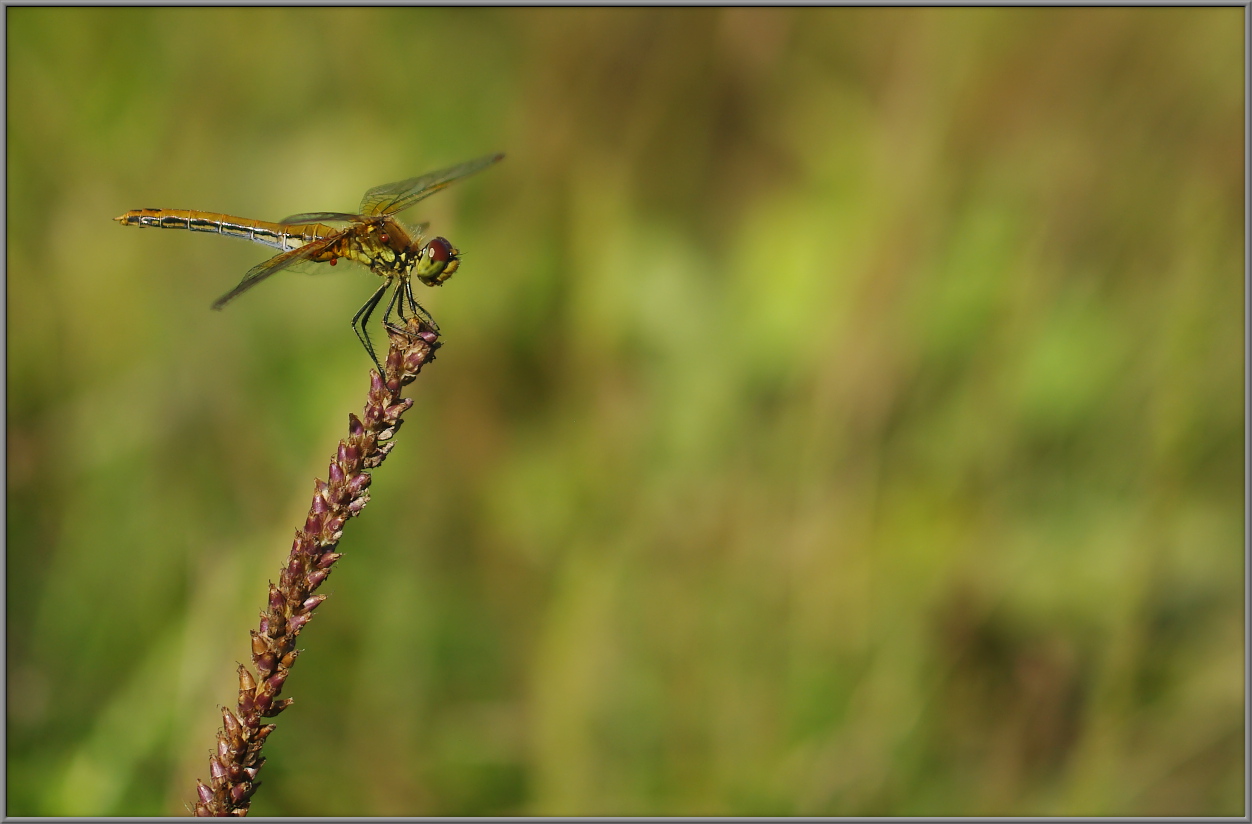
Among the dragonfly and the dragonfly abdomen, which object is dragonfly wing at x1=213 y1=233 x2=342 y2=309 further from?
the dragonfly abdomen

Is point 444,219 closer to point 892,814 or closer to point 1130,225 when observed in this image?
point 892,814

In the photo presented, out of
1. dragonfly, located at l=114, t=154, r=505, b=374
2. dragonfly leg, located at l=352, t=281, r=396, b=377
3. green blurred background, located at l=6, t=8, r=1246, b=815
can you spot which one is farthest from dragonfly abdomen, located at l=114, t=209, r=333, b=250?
green blurred background, located at l=6, t=8, r=1246, b=815

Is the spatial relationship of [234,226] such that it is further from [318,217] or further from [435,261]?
[435,261]

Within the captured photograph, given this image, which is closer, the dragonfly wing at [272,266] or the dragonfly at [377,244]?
the dragonfly wing at [272,266]

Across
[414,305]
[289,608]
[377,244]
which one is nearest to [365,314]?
[377,244]

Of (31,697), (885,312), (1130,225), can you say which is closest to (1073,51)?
(1130,225)

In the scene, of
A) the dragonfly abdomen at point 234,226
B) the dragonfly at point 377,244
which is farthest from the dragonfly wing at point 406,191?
the dragonfly abdomen at point 234,226

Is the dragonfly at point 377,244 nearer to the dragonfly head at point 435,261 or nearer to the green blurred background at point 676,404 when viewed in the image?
the dragonfly head at point 435,261
